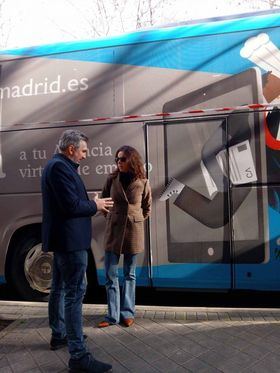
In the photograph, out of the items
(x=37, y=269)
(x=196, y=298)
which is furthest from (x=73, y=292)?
(x=196, y=298)

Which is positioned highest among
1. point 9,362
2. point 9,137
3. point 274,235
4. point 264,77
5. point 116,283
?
point 264,77

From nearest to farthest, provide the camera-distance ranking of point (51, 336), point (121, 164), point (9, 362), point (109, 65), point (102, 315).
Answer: point (9, 362) < point (51, 336) < point (121, 164) < point (102, 315) < point (109, 65)

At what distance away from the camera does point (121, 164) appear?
4.11m

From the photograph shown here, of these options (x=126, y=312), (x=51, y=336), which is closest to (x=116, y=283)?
(x=126, y=312)

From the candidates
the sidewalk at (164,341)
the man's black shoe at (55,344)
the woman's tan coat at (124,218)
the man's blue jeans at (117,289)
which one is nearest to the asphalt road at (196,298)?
the sidewalk at (164,341)

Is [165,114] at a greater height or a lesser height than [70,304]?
greater

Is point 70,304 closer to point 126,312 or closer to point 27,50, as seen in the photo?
point 126,312

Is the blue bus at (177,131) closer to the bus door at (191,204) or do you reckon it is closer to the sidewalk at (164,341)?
the bus door at (191,204)

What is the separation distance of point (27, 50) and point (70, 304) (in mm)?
3342

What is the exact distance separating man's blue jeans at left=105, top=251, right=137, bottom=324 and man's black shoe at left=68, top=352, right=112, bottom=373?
3.14ft

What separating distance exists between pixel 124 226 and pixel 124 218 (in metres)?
0.08

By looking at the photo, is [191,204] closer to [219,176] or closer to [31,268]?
[219,176]

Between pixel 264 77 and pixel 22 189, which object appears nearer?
pixel 264 77

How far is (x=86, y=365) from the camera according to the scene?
10.4 ft
